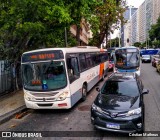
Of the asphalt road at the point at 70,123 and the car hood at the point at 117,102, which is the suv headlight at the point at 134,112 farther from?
the asphalt road at the point at 70,123

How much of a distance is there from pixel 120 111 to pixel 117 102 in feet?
2.03

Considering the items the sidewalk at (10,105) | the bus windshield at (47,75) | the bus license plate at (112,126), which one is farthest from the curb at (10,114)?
the bus license plate at (112,126)

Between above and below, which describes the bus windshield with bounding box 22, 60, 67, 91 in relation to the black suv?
above

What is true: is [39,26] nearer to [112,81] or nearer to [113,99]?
[112,81]

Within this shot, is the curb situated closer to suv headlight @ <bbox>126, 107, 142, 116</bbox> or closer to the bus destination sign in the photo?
the bus destination sign

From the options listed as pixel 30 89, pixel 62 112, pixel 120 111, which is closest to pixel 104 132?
pixel 120 111

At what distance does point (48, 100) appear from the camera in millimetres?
9312

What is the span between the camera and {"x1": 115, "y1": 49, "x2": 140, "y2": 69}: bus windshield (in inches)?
712

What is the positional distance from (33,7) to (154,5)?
125141 mm

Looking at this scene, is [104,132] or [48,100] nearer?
[104,132]

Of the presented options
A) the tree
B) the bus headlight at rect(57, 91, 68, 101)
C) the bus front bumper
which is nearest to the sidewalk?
the bus front bumper

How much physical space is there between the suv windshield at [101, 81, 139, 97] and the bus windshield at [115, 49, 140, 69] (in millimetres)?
9578

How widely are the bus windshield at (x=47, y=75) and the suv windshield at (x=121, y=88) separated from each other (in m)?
1.83

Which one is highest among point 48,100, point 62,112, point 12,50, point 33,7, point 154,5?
point 154,5
